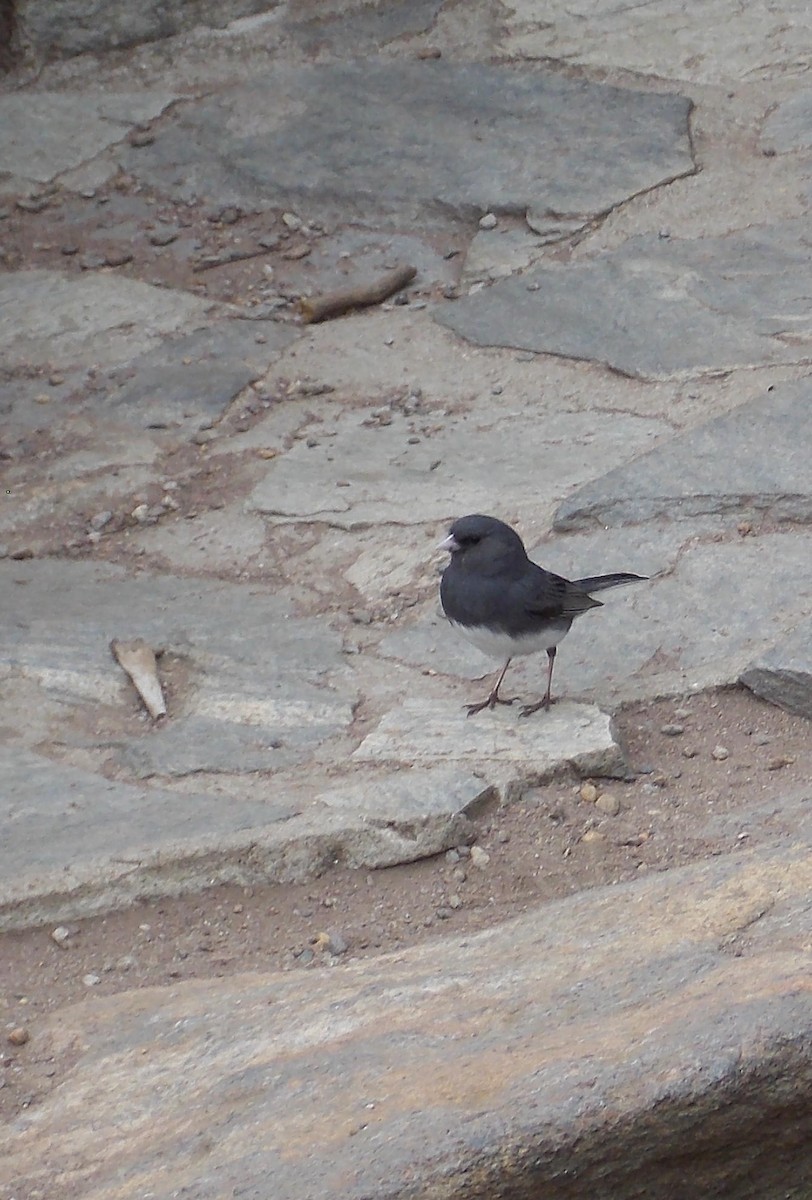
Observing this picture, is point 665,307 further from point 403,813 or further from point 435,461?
point 403,813

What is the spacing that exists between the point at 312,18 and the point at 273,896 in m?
4.15

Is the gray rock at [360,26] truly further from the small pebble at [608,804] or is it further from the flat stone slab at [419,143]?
the small pebble at [608,804]

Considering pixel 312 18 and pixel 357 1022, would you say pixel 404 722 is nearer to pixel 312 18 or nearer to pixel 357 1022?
pixel 357 1022

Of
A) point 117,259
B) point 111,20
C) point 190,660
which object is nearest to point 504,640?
point 190,660

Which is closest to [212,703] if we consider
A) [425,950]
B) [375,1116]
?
[425,950]

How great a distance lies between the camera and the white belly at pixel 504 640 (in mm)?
3258

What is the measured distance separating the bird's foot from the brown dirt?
283 millimetres

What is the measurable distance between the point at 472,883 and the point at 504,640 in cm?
61

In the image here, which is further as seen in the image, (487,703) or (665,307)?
(665,307)

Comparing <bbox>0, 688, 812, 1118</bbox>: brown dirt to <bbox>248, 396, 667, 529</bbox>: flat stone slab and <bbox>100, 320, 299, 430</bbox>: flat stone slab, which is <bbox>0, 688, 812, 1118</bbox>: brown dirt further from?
<bbox>100, 320, 299, 430</bbox>: flat stone slab

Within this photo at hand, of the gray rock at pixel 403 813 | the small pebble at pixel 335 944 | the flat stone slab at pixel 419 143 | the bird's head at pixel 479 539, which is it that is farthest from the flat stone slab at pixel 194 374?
the small pebble at pixel 335 944

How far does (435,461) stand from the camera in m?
→ 4.21

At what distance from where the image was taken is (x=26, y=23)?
5.69m

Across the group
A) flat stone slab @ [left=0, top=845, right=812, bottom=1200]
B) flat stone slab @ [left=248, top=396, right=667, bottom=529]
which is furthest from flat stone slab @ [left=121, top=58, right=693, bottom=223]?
flat stone slab @ [left=0, top=845, right=812, bottom=1200]
